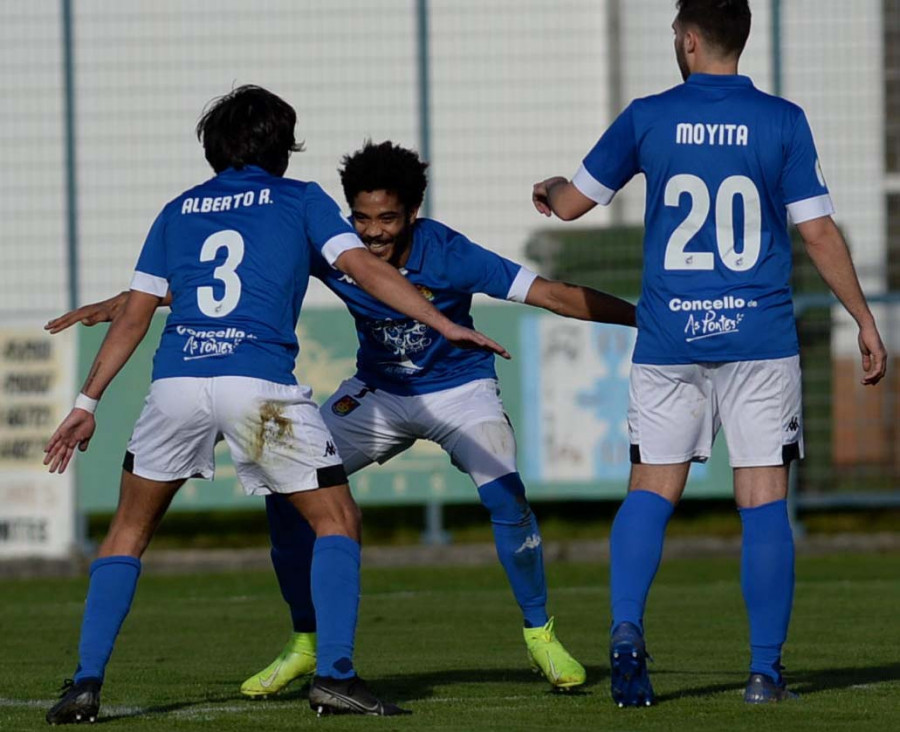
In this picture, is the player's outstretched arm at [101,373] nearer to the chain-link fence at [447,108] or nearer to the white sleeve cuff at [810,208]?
the white sleeve cuff at [810,208]

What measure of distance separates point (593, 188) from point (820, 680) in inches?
74.3

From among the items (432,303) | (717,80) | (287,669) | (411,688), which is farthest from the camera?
(432,303)

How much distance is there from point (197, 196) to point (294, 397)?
69cm

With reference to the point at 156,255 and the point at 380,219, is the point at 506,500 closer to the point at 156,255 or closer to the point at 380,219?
the point at 380,219

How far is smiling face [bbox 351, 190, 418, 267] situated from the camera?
710 centimetres

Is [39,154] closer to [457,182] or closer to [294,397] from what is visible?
[457,182]

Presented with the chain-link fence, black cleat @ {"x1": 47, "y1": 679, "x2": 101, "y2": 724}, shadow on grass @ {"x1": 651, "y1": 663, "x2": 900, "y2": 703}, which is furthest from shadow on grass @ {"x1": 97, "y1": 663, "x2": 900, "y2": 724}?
the chain-link fence

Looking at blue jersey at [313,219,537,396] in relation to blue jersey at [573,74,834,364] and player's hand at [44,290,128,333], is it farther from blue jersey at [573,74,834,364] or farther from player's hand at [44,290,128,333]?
blue jersey at [573,74,834,364]

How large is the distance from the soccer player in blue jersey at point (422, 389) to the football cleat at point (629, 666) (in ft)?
2.42

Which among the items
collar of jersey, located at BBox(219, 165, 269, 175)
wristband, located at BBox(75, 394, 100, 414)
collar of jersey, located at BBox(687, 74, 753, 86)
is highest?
collar of jersey, located at BBox(687, 74, 753, 86)

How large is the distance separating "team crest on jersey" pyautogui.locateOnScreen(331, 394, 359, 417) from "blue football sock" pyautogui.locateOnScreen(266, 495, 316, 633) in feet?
1.88

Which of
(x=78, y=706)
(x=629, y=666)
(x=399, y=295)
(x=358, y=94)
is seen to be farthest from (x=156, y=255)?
(x=358, y=94)

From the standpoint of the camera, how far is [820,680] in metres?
6.90

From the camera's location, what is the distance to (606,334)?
42.8 ft
